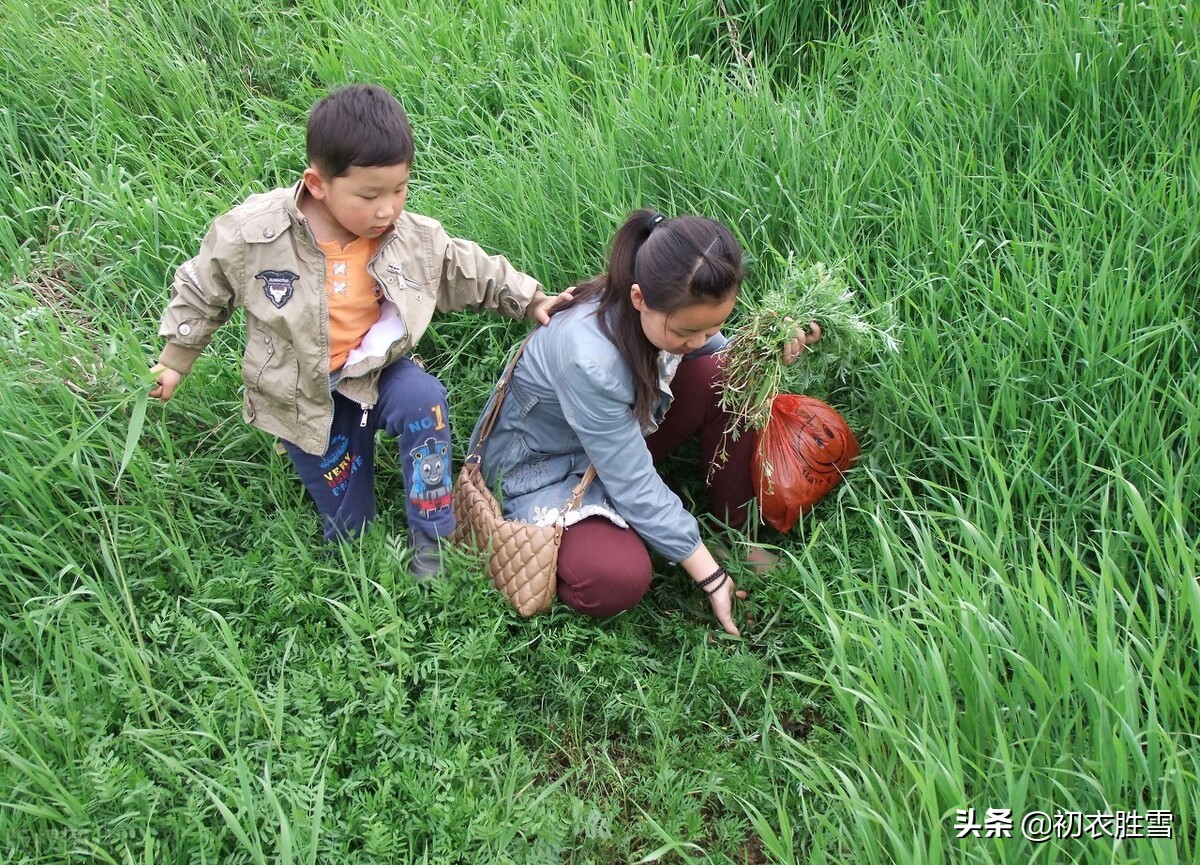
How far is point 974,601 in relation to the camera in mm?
2016

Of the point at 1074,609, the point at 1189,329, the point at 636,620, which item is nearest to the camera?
the point at 1074,609

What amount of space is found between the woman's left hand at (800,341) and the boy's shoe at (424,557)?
1.07 metres

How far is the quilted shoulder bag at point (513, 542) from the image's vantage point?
2.41 metres

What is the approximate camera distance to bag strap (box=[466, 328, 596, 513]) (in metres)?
2.46

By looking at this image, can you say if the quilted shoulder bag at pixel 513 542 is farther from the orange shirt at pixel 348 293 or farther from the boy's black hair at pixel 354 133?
the boy's black hair at pixel 354 133

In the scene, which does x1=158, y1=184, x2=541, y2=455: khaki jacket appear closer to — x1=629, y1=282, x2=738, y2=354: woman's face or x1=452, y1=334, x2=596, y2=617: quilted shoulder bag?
x1=452, y1=334, x2=596, y2=617: quilted shoulder bag

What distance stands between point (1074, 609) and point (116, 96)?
12.6ft

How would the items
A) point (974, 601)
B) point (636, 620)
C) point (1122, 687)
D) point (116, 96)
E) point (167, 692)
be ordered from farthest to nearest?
point (116, 96)
point (636, 620)
point (167, 692)
point (974, 601)
point (1122, 687)

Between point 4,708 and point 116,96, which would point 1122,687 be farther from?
point 116,96

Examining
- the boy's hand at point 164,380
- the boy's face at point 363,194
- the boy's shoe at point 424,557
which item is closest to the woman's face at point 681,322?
the boy's face at point 363,194

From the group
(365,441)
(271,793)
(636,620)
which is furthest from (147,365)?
(636,620)

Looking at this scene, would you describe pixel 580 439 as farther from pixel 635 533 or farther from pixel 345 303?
pixel 345 303

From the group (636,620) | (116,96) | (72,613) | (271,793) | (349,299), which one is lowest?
(636,620)

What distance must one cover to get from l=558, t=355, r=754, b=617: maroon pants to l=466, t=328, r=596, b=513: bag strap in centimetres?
7
